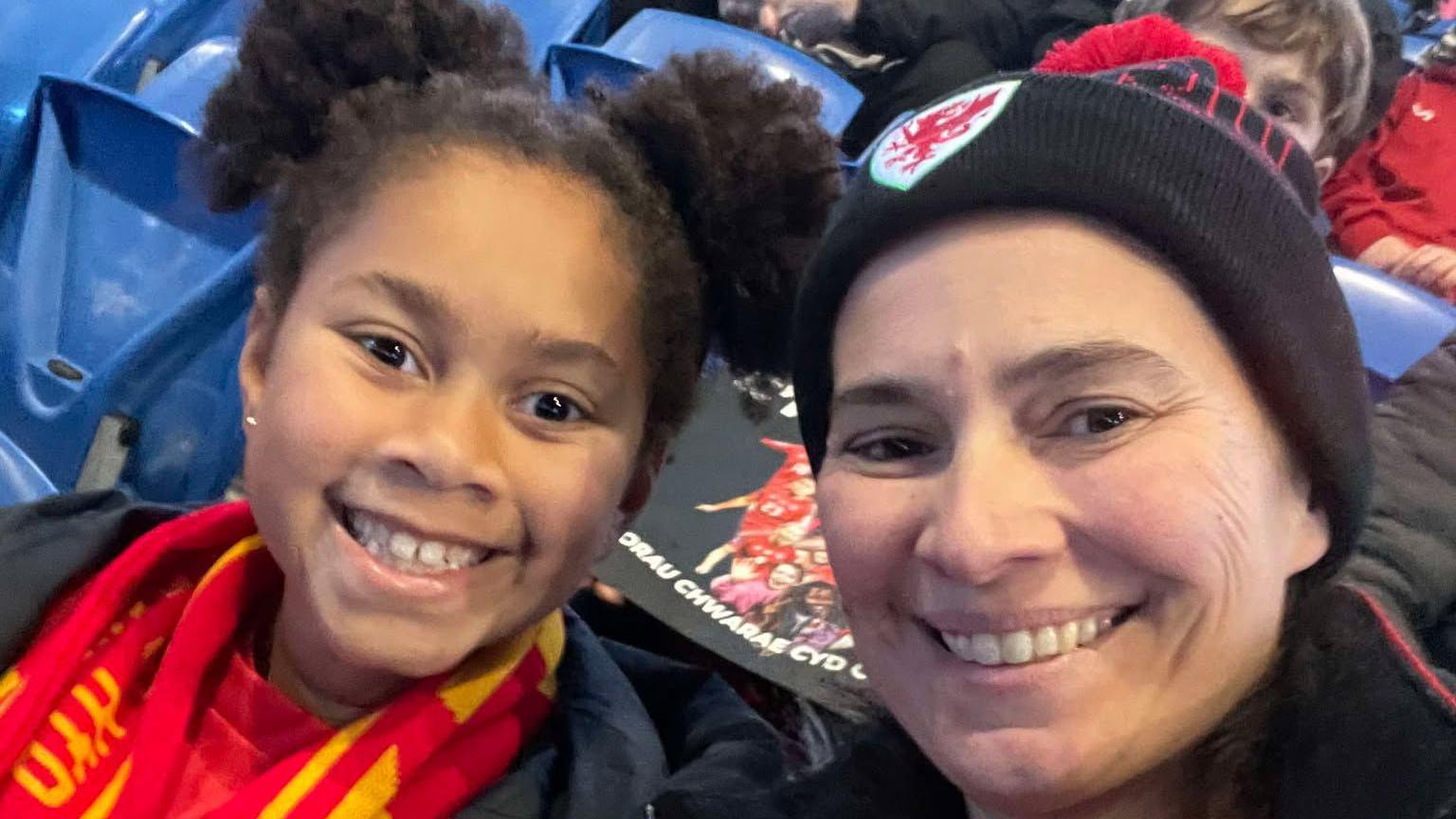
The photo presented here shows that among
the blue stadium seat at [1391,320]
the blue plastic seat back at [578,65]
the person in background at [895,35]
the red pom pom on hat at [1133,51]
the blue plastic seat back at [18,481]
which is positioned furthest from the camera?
the person in background at [895,35]

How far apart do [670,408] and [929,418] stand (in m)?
0.41

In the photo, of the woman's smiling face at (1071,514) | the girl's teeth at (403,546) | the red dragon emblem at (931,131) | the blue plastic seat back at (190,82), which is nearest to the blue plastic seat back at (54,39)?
the blue plastic seat back at (190,82)

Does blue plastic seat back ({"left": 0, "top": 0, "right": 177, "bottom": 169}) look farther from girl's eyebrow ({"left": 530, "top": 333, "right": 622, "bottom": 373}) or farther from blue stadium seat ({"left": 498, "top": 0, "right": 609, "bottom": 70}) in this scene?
girl's eyebrow ({"left": 530, "top": 333, "right": 622, "bottom": 373})

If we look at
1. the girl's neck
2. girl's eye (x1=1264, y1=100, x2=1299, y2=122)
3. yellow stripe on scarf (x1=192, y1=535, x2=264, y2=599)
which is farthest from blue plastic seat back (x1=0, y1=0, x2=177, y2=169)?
girl's eye (x1=1264, y1=100, x2=1299, y2=122)

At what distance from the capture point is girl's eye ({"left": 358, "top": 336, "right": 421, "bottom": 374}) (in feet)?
3.01

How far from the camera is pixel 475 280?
90 centimetres

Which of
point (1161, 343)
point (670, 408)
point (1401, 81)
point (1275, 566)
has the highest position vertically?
point (1161, 343)

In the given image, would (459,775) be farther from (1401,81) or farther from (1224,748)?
(1401,81)

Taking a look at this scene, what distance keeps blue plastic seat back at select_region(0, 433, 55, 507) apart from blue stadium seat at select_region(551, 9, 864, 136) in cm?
97

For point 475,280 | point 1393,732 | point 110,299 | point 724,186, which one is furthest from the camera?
point 110,299

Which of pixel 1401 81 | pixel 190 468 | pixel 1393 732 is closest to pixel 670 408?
pixel 1393 732

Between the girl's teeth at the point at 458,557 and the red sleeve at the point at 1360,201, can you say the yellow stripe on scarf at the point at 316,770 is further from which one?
the red sleeve at the point at 1360,201

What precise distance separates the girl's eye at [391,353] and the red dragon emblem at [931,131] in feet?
1.32

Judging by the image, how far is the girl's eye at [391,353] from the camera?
3.01ft
